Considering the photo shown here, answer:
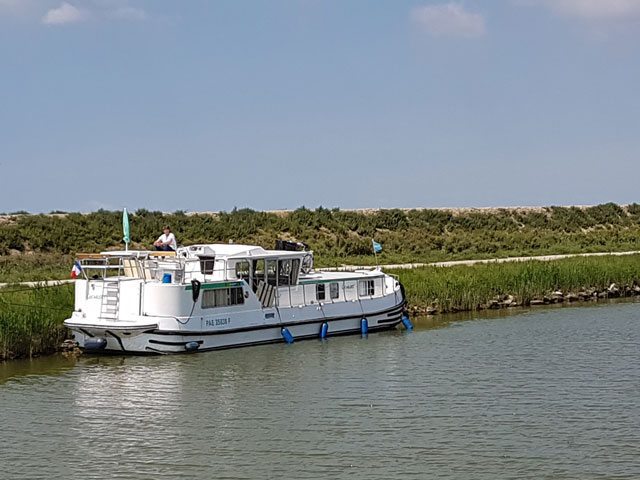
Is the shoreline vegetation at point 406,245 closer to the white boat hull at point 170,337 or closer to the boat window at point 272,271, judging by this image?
the white boat hull at point 170,337

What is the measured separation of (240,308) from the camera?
28.1 metres

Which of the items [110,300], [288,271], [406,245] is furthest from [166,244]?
[406,245]

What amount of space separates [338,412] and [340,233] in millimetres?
47857

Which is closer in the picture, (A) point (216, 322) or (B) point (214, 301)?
(A) point (216, 322)

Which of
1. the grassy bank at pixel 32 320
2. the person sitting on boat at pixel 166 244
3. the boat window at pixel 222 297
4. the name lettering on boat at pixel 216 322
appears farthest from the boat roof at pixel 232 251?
the grassy bank at pixel 32 320

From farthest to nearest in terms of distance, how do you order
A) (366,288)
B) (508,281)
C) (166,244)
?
(508,281), (366,288), (166,244)

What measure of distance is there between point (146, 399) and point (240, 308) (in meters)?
7.03

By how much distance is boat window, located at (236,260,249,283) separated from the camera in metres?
28.7

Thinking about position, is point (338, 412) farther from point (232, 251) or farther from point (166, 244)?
point (166, 244)

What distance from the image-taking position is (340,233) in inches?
2660

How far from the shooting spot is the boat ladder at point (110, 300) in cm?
2680

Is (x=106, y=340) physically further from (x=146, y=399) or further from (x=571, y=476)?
(x=571, y=476)

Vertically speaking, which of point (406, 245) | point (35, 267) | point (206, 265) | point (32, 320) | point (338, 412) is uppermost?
point (406, 245)

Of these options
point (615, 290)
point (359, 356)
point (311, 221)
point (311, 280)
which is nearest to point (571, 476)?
point (359, 356)
